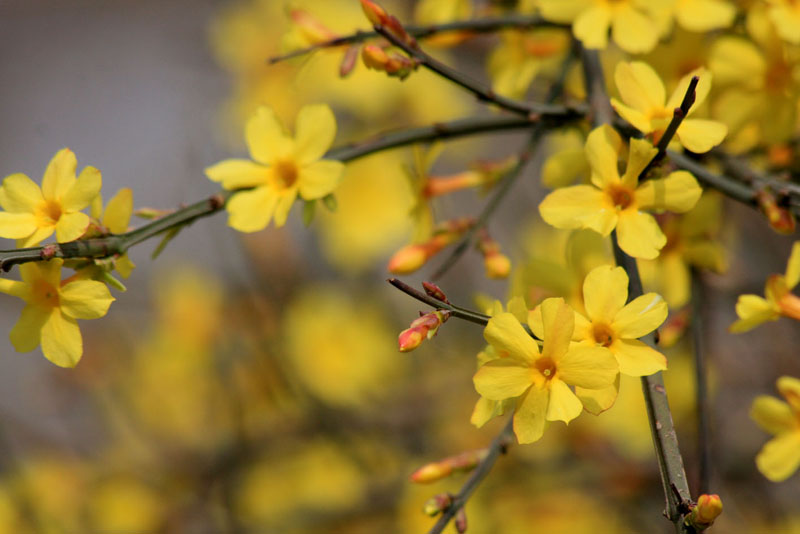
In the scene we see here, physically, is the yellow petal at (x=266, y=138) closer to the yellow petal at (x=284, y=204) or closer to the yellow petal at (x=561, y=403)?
the yellow petal at (x=284, y=204)

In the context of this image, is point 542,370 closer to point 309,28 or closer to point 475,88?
point 475,88

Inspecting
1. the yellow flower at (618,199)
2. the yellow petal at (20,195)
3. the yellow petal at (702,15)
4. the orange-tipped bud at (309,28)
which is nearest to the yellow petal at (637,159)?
the yellow flower at (618,199)

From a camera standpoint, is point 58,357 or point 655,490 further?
point 655,490

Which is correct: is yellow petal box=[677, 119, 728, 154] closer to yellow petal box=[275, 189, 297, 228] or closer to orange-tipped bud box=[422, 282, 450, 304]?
orange-tipped bud box=[422, 282, 450, 304]

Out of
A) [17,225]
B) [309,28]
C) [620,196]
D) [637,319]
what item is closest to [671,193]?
[620,196]

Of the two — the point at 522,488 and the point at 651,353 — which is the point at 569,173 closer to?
the point at 651,353

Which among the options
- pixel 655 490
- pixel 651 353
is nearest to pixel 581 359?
pixel 651 353
